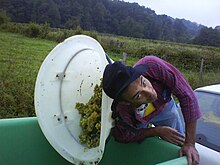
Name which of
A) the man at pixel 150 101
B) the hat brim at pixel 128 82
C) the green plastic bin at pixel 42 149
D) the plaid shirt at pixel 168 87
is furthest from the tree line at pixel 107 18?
the hat brim at pixel 128 82

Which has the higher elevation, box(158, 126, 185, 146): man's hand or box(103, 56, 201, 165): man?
box(103, 56, 201, 165): man

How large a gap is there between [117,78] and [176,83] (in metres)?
0.44

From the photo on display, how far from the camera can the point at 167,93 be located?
1.75 m

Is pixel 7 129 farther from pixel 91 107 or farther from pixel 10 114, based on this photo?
pixel 10 114

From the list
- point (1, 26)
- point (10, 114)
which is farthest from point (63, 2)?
point (10, 114)

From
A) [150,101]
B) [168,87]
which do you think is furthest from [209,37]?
[150,101]

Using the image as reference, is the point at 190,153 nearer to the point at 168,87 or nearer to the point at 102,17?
the point at 168,87

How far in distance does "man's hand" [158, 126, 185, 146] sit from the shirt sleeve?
0.80ft

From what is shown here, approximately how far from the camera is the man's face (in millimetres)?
A: 1373

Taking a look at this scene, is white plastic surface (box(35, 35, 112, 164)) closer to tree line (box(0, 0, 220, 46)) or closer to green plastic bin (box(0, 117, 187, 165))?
green plastic bin (box(0, 117, 187, 165))

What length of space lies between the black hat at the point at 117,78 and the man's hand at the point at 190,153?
1.85ft

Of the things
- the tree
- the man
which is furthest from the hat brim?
the tree

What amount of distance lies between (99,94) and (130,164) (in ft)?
2.05

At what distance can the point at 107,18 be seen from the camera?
1672 inches
